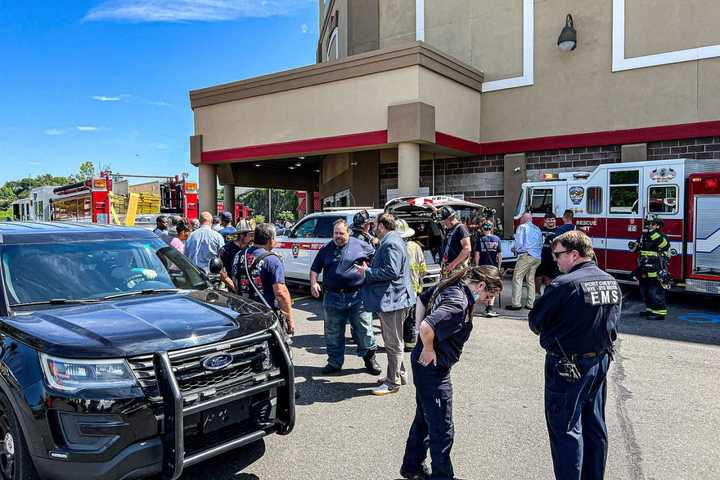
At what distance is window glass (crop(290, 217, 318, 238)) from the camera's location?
1091cm

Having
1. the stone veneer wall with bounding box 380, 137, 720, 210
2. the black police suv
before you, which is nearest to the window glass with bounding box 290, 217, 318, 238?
the black police suv

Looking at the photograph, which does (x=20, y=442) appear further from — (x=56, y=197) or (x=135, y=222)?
(x=56, y=197)

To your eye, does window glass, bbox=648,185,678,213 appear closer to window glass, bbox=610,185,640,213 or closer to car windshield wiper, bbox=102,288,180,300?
window glass, bbox=610,185,640,213

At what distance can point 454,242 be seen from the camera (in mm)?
8664

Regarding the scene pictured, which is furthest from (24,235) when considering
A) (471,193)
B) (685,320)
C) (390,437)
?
(471,193)

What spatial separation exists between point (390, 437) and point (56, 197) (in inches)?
723

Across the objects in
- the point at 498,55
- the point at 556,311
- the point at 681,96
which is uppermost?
the point at 498,55

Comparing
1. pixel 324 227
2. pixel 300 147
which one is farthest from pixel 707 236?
pixel 300 147

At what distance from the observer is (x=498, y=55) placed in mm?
17734

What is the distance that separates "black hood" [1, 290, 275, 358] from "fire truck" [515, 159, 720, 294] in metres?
9.07

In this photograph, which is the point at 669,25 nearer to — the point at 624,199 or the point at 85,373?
the point at 624,199

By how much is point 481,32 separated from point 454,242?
12061 mm

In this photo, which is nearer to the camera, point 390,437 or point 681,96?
point 390,437

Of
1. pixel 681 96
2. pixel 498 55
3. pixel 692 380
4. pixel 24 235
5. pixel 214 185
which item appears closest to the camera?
pixel 24 235
